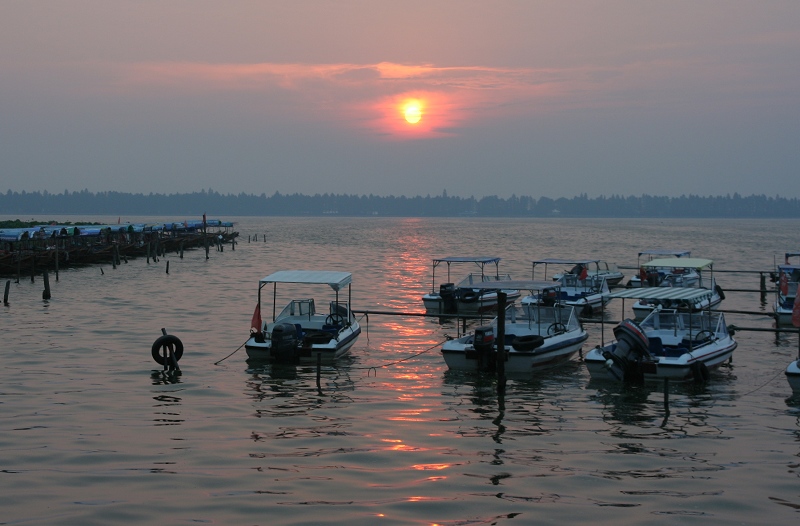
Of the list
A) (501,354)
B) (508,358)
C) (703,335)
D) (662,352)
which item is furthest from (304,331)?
(703,335)

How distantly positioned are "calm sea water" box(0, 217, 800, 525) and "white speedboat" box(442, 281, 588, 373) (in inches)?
23.0

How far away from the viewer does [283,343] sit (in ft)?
84.1

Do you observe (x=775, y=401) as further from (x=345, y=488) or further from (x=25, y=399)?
(x=25, y=399)

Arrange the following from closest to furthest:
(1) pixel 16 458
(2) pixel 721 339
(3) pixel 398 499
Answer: (3) pixel 398 499
(1) pixel 16 458
(2) pixel 721 339

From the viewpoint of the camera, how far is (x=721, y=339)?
26.7 m

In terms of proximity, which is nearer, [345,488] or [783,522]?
[783,522]

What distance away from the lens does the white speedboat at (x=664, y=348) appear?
2377 cm

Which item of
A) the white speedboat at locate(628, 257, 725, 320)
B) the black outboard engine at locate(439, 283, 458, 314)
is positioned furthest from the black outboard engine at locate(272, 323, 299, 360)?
the black outboard engine at locate(439, 283, 458, 314)

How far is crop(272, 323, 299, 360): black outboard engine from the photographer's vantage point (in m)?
25.6

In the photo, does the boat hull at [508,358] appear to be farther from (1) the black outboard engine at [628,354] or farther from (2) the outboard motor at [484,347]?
(1) the black outboard engine at [628,354]

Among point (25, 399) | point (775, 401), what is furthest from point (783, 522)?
point (25, 399)

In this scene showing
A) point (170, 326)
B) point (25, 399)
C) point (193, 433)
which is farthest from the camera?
point (170, 326)

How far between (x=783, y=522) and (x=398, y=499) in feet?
20.6

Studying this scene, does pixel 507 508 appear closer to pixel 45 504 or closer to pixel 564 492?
pixel 564 492
